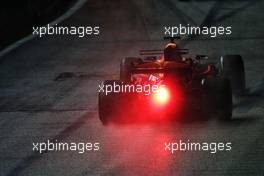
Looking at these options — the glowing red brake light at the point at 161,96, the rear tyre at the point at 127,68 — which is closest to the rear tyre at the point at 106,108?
the glowing red brake light at the point at 161,96

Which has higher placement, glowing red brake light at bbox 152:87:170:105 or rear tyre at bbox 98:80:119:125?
glowing red brake light at bbox 152:87:170:105

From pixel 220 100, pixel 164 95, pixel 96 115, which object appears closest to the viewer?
pixel 220 100

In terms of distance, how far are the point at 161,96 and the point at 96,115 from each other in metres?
1.61

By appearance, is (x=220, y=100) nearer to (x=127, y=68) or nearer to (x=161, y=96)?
(x=161, y=96)

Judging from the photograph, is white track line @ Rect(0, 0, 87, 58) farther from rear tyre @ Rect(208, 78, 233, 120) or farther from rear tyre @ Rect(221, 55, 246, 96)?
rear tyre @ Rect(208, 78, 233, 120)

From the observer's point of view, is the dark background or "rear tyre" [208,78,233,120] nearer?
"rear tyre" [208,78,233,120]

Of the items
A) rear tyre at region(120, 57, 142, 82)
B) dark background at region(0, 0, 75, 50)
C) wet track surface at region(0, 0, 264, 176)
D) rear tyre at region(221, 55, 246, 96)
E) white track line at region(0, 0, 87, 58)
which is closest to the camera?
wet track surface at region(0, 0, 264, 176)

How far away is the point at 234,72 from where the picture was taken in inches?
734

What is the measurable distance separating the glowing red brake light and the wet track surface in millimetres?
506

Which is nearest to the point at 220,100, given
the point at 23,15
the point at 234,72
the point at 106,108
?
the point at 106,108

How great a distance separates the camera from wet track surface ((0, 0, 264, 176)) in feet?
40.0

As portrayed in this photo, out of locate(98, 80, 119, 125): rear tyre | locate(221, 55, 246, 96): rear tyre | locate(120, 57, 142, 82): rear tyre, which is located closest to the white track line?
locate(120, 57, 142, 82): rear tyre

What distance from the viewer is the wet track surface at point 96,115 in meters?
12.2

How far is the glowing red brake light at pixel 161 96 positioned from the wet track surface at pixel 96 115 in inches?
19.9
